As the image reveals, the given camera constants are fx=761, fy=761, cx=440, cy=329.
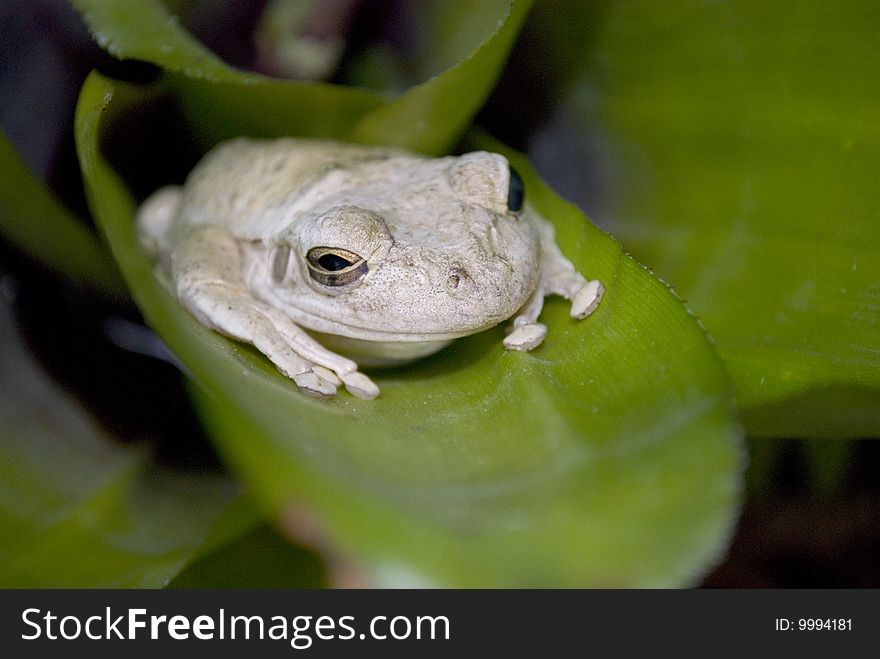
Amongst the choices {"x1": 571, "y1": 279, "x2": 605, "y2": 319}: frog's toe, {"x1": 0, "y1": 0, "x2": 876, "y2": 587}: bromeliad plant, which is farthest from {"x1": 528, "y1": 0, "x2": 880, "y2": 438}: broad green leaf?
{"x1": 571, "y1": 279, "x2": 605, "y2": 319}: frog's toe

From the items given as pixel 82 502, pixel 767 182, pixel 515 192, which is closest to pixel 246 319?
pixel 82 502

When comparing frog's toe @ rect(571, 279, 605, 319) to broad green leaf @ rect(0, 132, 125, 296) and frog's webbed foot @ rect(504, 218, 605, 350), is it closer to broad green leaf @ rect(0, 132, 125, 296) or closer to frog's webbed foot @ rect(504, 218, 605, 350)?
frog's webbed foot @ rect(504, 218, 605, 350)

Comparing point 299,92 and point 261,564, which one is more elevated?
point 299,92

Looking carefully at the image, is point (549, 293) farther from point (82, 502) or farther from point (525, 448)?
point (82, 502)

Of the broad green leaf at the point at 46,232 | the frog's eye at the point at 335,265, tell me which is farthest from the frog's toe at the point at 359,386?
the broad green leaf at the point at 46,232

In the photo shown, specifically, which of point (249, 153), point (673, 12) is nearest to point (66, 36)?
point (249, 153)
